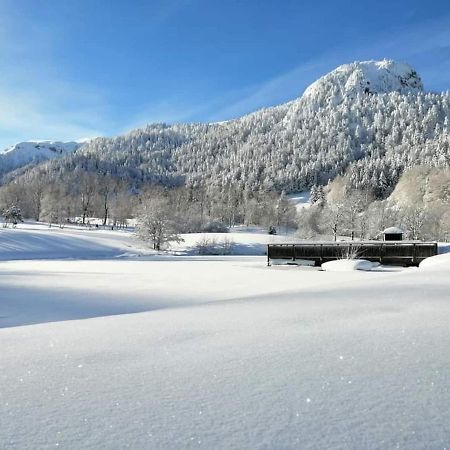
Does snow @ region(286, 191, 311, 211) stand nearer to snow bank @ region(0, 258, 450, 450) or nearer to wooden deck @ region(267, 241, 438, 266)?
wooden deck @ region(267, 241, 438, 266)

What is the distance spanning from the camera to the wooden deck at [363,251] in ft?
100

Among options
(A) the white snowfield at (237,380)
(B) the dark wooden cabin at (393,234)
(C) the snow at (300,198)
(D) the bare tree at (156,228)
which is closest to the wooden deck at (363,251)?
(B) the dark wooden cabin at (393,234)

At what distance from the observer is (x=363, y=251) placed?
32250 mm

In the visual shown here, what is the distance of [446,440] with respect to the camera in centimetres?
236

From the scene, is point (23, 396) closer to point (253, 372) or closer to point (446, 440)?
point (253, 372)

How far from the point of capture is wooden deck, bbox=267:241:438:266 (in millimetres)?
30562

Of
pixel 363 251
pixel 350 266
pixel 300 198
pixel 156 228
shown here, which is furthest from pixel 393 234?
pixel 300 198

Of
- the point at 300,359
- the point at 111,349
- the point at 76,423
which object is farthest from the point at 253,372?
the point at 111,349

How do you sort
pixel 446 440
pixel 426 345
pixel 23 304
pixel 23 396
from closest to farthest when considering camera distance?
pixel 446 440 < pixel 23 396 < pixel 426 345 < pixel 23 304

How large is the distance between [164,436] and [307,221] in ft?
325

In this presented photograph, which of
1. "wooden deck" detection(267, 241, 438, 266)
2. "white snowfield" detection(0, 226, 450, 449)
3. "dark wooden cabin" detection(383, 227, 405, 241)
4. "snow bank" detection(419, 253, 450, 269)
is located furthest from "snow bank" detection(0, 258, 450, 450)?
"dark wooden cabin" detection(383, 227, 405, 241)

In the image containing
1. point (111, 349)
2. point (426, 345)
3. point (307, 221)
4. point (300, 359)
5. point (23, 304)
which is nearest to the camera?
point (300, 359)

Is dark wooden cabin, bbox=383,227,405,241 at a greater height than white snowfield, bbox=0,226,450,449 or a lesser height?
greater

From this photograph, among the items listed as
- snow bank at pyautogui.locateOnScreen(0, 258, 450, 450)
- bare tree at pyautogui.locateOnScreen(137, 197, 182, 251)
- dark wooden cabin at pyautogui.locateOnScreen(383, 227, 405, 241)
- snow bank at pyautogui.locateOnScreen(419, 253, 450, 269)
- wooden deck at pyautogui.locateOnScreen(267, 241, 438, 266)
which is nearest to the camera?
snow bank at pyautogui.locateOnScreen(0, 258, 450, 450)
